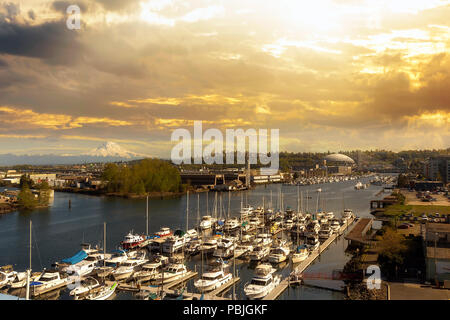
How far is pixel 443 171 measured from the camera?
34906mm

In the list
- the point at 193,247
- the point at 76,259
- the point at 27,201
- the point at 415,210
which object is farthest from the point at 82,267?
the point at 415,210

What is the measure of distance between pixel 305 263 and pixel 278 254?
2.26ft

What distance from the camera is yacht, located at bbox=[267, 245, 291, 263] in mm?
8469

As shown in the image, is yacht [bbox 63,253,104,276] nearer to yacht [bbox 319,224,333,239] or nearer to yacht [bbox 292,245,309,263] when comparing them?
yacht [bbox 292,245,309,263]

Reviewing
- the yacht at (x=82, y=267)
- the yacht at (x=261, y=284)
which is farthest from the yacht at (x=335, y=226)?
the yacht at (x=82, y=267)

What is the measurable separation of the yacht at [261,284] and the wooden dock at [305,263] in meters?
0.08

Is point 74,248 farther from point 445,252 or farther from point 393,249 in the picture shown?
point 445,252

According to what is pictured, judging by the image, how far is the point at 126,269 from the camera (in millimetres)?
7551

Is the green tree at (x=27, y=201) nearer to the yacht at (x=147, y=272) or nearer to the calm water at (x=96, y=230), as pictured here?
the calm water at (x=96, y=230)

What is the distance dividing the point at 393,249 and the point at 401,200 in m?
12.8

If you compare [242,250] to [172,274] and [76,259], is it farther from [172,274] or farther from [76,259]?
[76,259]

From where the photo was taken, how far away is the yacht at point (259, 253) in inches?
339

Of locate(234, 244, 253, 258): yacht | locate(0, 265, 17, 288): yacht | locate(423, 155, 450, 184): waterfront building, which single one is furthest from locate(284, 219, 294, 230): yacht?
locate(423, 155, 450, 184): waterfront building

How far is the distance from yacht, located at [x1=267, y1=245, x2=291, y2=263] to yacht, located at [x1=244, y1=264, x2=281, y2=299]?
165cm
